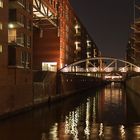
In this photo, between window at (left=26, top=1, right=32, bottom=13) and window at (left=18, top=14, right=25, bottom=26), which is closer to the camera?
window at (left=18, top=14, right=25, bottom=26)

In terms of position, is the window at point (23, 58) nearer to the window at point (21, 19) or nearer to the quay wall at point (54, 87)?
the window at point (21, 19)

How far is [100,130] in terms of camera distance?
107 ft

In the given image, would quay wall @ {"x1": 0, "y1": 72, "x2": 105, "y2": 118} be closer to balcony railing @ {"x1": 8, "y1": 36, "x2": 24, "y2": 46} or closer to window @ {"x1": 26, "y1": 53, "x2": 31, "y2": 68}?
window @ {"x1": 26, "y1": 53, "x2": 31, "y2": 68}

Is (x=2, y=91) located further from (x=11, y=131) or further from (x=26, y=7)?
(x=26, y=7)

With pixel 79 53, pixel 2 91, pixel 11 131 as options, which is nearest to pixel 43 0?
pixel 2 91

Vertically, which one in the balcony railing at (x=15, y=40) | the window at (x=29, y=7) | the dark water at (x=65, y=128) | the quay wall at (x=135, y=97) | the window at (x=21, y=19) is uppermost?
the window at (x=29, y=7)

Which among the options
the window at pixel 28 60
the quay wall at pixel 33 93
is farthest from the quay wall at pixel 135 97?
the window at pixel 28 60

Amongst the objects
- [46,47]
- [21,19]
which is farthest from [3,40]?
[46,47]

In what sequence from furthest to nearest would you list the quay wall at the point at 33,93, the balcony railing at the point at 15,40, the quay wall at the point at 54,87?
the quay wall at the point at 54,87 < the balcony railing at the point at 15,40 < the quay wall at the point at 33,93

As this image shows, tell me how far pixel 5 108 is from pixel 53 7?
3992cm

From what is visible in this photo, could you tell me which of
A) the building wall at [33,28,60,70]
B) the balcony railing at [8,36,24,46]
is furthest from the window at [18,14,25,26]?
the building wall at [33,28,60,70]

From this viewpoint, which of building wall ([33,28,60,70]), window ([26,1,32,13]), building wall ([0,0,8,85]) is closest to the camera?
building wall ([0,0,8,85])

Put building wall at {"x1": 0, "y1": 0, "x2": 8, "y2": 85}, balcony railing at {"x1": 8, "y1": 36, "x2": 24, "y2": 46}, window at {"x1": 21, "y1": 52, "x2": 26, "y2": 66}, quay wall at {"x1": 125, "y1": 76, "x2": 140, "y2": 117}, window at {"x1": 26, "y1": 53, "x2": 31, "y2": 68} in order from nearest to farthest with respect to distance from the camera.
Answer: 1. building wall at {"x1": 0, "y1": 0, "x2": 8, "y2": 85}
2. balcony railing at {"x1": 8, "y1": 36, "x2": 24, "y2": 46}
3. window at {"x1": 21, "y1": 52, "x2": 26, "y2": 66}
4. window at {"x1": 26, "y1": 53, "x2": 31, "y2": 68}
5. quay wall at {"x1": 125, "y1": 76, "x2": 140, "y2": 117}

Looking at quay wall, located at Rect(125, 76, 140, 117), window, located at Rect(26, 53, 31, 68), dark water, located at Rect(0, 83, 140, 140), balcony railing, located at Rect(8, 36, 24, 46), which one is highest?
balcony railing, located at Rect(8, 36, 24, 46)
